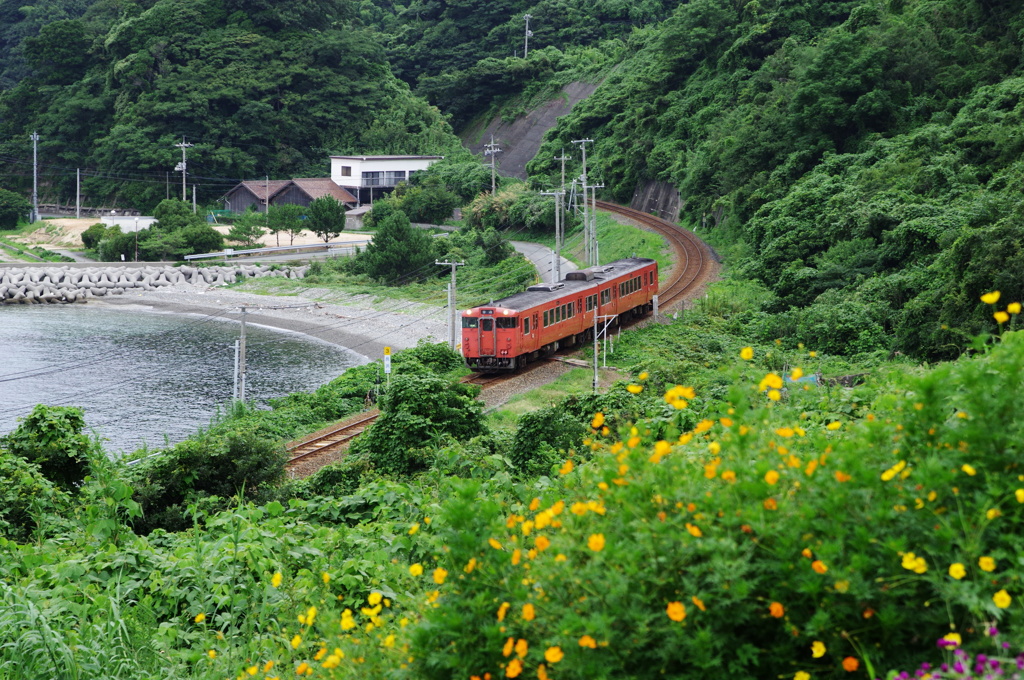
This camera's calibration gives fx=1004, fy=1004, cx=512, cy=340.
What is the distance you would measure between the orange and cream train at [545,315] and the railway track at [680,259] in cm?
280

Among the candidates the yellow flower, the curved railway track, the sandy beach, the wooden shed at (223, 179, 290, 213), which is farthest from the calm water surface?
the yellow flower

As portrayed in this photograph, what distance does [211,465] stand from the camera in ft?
39.4

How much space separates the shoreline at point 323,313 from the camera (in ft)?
124

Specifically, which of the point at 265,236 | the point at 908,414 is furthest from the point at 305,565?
the point at 265,236

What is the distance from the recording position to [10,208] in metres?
67.3

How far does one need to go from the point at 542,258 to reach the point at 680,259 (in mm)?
8880

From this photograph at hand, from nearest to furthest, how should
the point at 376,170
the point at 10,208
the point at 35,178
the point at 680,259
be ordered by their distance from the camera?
the point at 680,259 → the point at 10,208 → the point at 376,170 → the point at 35,178

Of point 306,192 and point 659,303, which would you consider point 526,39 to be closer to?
point 306,192

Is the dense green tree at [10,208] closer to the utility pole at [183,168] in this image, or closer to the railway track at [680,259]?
the utility pole at [183,168]

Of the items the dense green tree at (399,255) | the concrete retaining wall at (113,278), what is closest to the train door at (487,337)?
the dense green tree at (399,255)

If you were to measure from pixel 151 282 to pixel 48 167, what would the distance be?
29155 millimetres

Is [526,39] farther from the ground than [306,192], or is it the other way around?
[526,39]

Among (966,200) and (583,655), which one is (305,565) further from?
(966,200)

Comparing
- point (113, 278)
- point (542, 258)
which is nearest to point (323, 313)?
point (542, 258)
